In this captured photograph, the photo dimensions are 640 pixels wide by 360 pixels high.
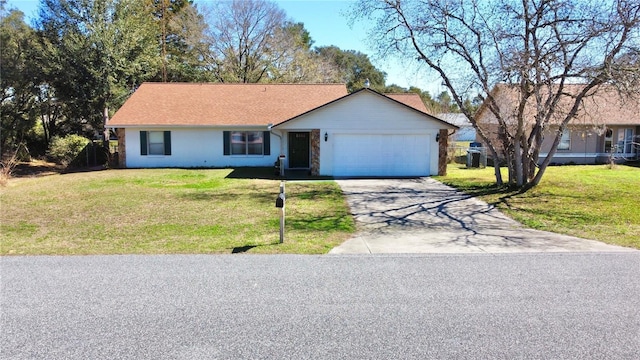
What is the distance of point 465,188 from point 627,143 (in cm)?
1709

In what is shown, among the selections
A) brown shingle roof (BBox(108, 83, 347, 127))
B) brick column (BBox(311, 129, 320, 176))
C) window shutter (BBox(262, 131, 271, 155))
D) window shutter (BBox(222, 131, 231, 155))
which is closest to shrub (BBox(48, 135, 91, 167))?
brown shingle roof (BBox(108, 83, 347, 127))

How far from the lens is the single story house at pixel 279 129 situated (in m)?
20.4

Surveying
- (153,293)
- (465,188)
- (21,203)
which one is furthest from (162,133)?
(153,293)

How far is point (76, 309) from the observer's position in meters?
5.04

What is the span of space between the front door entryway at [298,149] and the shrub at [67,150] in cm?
1353

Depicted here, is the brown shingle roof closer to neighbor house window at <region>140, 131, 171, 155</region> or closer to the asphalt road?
neighbor house window at <region>140, 131, 171, 155</region>

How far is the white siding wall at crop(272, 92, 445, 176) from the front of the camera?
2025 cm

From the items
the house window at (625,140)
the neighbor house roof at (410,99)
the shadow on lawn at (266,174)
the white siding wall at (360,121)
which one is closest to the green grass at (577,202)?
the white siding wall at (360,121)

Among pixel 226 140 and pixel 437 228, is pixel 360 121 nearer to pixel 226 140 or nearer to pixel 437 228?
pixel 226 140

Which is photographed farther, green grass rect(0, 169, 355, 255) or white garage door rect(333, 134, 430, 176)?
white garage door rect(333, 134, 430, 176)

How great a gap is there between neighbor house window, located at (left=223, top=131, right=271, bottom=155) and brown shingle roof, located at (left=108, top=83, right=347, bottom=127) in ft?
2.40

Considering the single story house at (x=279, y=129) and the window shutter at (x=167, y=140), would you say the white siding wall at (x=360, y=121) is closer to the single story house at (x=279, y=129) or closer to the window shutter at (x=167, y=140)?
the single story house at (x=279, y=129)

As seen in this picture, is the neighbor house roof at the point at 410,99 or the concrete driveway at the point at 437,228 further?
the neighbor house roof at the point at 410,99

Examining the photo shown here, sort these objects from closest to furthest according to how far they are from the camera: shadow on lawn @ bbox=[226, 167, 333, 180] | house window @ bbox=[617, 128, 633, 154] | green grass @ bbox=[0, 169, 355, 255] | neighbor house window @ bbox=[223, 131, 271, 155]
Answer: green grass @ bbox=[0, 169, 355, 255]
shadow on lawn @ bbox=[226, 167, 333, 180]
neighbor house window @ bbox=[223, 131, 271, 155]
house window @ bbox=[617, 128, 633, 154]
